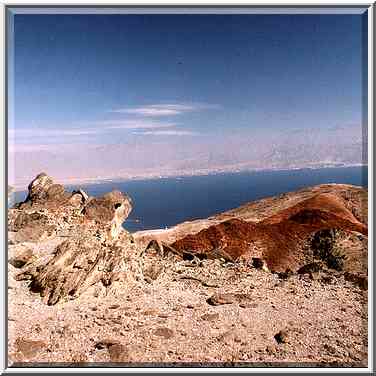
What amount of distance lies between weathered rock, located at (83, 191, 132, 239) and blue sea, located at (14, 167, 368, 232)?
177 millimetres

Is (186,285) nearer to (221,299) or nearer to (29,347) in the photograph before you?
(221,299)

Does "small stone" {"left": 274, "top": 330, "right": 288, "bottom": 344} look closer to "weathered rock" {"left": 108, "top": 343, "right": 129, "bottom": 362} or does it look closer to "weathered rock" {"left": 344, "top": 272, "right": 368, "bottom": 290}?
"weathered rock" {"left": 344, "top": 272, "right": 368, "bottom": 290}

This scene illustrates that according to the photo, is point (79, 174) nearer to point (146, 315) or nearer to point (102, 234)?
point (102, 234)

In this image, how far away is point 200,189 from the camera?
41.0ft

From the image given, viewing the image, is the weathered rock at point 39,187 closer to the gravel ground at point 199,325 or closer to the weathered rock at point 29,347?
the gravel ground at point 199,325

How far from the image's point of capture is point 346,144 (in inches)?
229

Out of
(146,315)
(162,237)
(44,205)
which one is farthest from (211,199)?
(146,315)

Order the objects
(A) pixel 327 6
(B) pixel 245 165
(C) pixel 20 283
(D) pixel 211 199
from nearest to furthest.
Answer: (A) pixel 327 6 < (C) pixel 20 283 < (B) pixel 245 165 < (D) pixel 211 199

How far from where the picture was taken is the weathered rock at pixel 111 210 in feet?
22.9

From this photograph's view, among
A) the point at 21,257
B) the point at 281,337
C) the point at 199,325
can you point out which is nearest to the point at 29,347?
the point at 21,257

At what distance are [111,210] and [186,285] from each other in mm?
2121

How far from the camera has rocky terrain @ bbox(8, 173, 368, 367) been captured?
4.70 m

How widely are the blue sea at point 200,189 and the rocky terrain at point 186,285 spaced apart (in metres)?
0.37

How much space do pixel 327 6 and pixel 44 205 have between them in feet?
19.6
